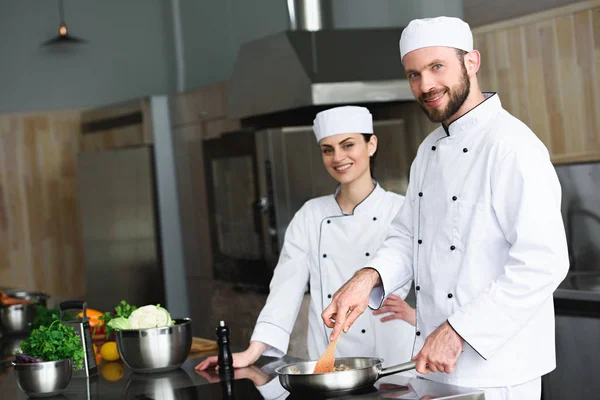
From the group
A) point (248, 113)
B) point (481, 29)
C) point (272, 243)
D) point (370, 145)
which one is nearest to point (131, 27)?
point (248, 113)

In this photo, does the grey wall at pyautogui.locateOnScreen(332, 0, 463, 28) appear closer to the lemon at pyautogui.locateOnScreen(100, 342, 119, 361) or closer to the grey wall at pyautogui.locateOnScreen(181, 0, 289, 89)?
the grey wall at pyautogui.locateOnScreen(181, 0, 289, 89)

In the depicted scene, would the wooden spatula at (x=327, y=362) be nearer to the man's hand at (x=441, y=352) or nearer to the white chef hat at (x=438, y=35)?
the man's hand at (x=441, y=352)

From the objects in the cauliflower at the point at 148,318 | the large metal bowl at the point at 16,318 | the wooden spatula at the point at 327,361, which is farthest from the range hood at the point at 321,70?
the wooden spatula at the point at 327,361

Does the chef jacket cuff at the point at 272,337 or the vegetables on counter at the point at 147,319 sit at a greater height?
the vegetables on counter at the point at 147,319

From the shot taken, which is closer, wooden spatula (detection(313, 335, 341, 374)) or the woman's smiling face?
wooden spatula (detection(313, 335, 341, 374))

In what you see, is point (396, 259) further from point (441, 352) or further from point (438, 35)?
point (438, 35)

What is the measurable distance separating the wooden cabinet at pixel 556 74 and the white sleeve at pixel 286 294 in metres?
1.49

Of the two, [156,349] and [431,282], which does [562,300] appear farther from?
[156,349]

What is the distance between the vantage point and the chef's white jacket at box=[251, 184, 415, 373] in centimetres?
267

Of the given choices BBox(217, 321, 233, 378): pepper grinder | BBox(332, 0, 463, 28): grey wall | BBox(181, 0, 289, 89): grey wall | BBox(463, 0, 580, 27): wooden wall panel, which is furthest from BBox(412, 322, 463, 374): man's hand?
BBox(181, 0, 289, 89): grey wall

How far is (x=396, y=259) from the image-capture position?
217 centimetres

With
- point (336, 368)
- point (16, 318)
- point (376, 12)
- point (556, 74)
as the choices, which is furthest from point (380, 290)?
point (376, 12)

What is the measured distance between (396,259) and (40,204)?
17.0ft

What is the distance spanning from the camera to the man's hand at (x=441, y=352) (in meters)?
1.75
